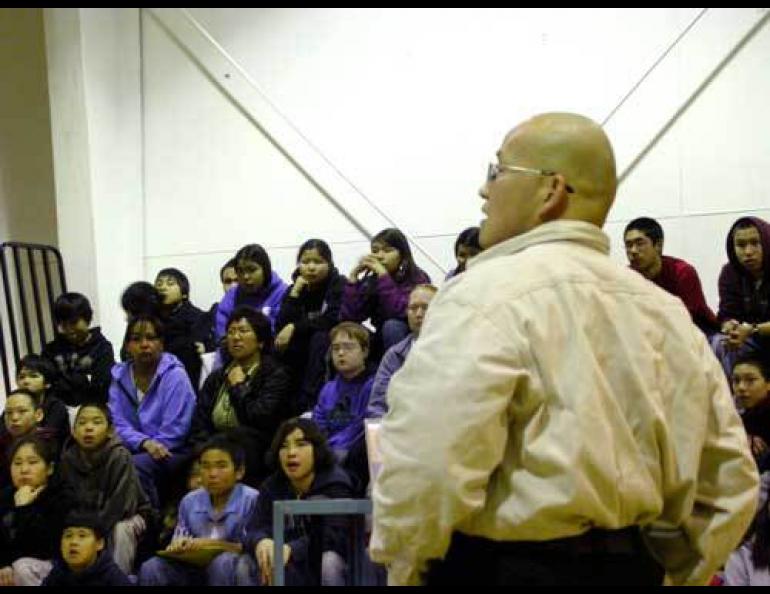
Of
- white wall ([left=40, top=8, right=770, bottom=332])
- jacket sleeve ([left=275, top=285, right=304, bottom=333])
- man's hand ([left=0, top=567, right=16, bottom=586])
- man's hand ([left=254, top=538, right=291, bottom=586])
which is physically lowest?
man's hand ([left=0, top=567, right=16, bottom=586])

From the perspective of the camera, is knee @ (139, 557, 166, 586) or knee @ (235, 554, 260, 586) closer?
knee @ (235, 554, 260, 586)

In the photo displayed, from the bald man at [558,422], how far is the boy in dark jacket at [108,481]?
2876 millimetres

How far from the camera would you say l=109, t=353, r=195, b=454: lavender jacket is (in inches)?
197

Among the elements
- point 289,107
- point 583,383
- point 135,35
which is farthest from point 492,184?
point 135,35

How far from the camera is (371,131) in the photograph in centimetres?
660

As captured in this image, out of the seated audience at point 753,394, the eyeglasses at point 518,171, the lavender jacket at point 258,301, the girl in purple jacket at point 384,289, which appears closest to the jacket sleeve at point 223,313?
the lavender jacket at point 258,301

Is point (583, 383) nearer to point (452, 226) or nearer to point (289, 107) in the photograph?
point (452, 226)

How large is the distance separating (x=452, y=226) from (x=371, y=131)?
2.57ft

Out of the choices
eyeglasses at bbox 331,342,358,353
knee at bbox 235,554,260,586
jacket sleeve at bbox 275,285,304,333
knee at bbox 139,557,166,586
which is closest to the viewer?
knee at bbox 235,554,260,586

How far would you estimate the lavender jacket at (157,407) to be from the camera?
197 inches

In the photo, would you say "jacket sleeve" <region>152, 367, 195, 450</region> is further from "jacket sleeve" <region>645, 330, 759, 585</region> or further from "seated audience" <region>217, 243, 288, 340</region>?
"jacket sleeve" <region>645, 330, 759, 585</region>

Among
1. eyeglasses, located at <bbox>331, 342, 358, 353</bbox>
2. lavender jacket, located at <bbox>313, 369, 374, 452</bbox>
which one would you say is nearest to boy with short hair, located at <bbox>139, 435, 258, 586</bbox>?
lavender jacket, located at <bbox>313, 369, 374, 452</bbox>

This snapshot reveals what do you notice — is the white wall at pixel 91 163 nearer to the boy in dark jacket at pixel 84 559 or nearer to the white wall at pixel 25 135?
the white wall at pixel 25 135

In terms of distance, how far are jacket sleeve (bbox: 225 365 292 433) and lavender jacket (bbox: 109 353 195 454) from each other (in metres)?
0.26
